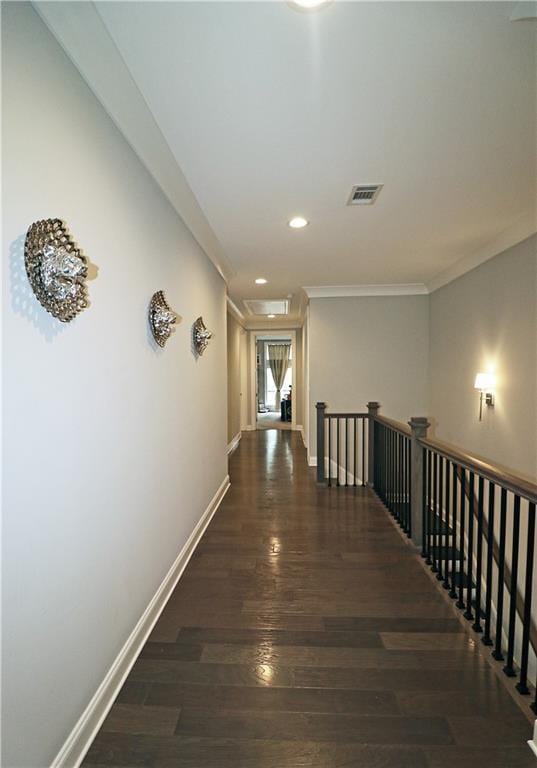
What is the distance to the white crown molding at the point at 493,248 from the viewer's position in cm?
320

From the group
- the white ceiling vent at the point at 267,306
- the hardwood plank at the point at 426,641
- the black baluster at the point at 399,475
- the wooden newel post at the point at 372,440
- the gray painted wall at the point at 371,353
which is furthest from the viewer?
the white ceiling vent at the point at 267,306

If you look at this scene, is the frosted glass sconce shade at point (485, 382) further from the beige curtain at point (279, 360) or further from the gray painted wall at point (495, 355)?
the beige curtain at point (279, 360)

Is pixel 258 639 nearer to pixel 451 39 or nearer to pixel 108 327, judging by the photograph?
pixel 108 327

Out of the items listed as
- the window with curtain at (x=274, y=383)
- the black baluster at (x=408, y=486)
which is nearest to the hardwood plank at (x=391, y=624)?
the black baluster at (x=408, y=486)

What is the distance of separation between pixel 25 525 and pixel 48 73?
1.42 meters

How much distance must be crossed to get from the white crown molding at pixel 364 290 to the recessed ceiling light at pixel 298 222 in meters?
2.45

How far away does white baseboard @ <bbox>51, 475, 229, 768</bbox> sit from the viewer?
4.39 ft

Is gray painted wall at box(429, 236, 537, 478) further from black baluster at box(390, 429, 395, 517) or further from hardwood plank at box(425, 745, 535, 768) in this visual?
hardwood plank at box(425, 745, 535, 768)

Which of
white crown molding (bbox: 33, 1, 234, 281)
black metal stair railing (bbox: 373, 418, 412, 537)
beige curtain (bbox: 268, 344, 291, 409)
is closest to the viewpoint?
white crown molding (bbox: 33, 1, 234, 281)

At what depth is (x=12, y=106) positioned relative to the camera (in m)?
1.04

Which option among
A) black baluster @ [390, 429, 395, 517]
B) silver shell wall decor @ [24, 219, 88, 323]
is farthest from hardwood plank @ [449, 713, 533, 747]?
black baluster @ [390, 429, 395, 517]

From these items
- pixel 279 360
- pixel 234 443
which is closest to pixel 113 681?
pixel 234 443

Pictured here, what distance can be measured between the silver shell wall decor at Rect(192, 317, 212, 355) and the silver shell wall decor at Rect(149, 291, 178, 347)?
80 centimetres

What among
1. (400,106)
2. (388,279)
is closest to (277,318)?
(388,279)
